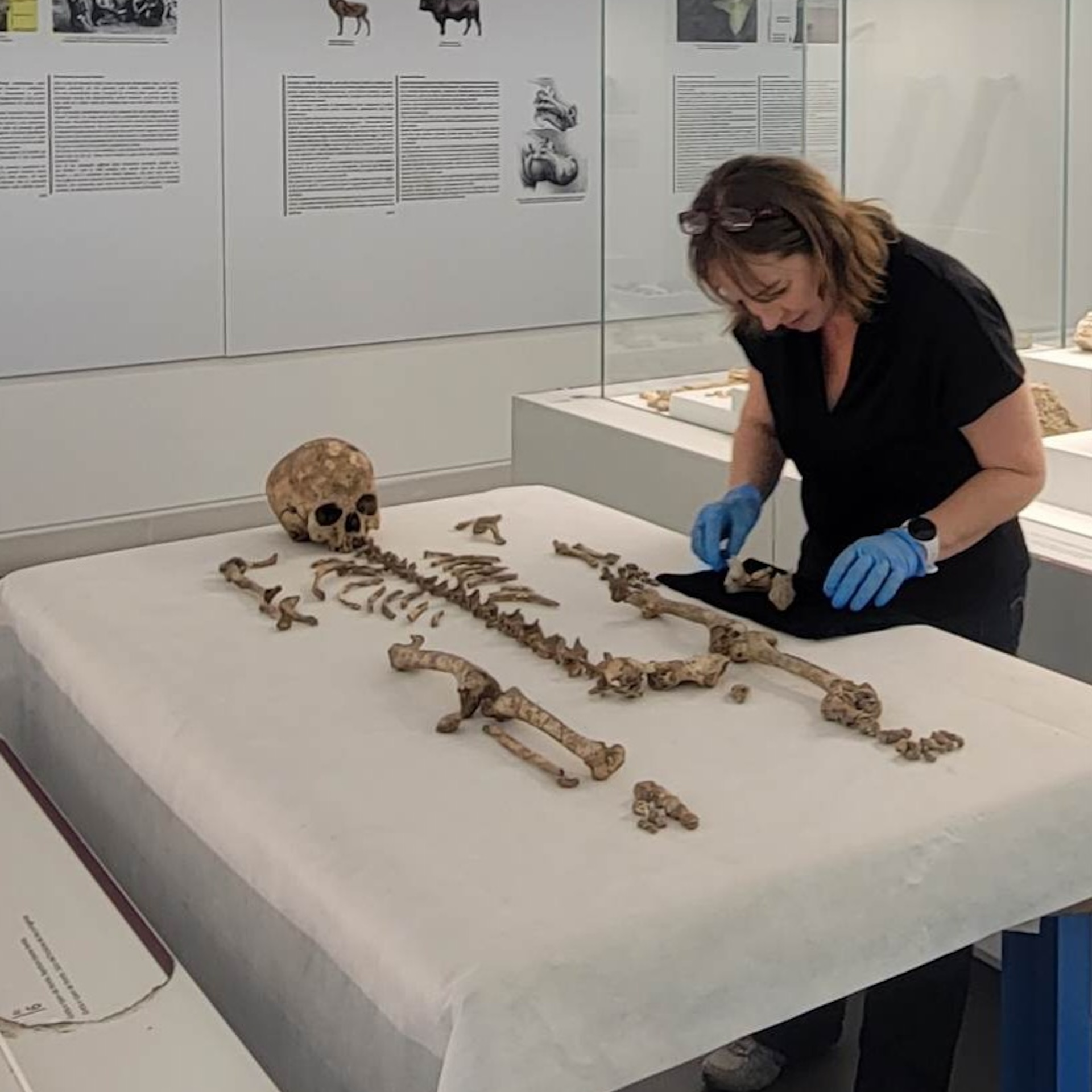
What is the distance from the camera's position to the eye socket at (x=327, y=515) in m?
2.17

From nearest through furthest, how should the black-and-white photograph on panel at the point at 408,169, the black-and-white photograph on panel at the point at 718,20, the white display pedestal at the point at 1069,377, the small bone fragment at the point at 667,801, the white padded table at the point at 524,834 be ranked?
the white padded table at the point at 524,834 → the small bone fragment at the point at 667,801 → the white display pedestal at the point at 1069,377 → the black-and-white photograph on panel at the point at 718,20 → the black-and-white photograph on panel at the point at 408,169

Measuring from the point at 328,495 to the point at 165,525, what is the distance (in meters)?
2.92

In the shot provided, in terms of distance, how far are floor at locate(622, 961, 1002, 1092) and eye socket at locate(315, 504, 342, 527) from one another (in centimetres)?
81

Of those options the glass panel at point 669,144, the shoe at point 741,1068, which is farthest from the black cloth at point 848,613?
the glass panel at point 669,144

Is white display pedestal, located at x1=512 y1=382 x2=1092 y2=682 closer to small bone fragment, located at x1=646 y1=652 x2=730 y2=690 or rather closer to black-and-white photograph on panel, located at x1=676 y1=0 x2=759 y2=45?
black-and-white photograph on panel, located at x1=676 y1=0 x2=759 y2=45

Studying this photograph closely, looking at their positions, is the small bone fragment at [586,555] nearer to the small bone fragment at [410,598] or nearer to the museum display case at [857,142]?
the small bone fragment at [410,598]

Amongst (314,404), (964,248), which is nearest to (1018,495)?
(964,248)

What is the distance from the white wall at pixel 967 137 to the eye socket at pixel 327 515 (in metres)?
1.50

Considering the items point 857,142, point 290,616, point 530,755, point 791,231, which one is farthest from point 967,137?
point 530,755

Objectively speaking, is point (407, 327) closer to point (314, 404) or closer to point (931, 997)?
point (314, 404)

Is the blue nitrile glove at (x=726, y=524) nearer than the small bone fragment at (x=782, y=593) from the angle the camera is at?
No

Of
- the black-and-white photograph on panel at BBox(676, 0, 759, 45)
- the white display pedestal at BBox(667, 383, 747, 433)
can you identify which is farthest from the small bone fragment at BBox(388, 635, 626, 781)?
the black-and-white photograph on panel at BBox(676, 0, 759, 45)

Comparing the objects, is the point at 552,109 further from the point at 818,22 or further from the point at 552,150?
the point at 818,22

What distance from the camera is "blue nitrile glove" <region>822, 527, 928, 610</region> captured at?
197cm
